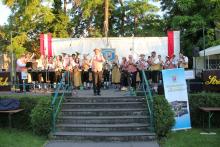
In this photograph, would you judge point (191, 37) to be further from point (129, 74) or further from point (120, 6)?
point (129, 74)

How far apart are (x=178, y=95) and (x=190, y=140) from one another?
83.1 inches

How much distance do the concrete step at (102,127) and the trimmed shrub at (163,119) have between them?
46 cm

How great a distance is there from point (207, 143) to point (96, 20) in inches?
1083

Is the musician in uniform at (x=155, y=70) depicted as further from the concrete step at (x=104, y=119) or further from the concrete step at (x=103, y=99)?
the concrete step at (x=104, y=119)

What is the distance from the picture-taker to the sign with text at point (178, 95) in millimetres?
14016

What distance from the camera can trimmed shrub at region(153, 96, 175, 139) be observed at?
41.6 ft

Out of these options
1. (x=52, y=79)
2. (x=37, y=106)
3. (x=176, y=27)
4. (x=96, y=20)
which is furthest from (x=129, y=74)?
(x=96, y=20)

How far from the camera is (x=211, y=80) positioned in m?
15.9

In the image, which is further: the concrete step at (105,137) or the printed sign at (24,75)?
the printed sign at (24,75)

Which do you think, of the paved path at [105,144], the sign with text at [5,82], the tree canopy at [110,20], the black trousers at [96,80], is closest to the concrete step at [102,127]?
the paved path at [105,144]

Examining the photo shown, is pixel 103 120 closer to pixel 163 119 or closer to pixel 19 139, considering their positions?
pixel 163 119

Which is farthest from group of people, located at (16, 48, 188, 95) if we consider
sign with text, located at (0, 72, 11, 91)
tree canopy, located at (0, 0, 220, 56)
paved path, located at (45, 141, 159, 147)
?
tree canopy, located at (0, 0, 220, 56)

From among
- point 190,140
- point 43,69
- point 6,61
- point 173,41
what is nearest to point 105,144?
point 190,140

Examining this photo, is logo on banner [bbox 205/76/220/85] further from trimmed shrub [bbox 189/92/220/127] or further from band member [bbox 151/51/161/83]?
band member [bbox 151/51/161/83]
